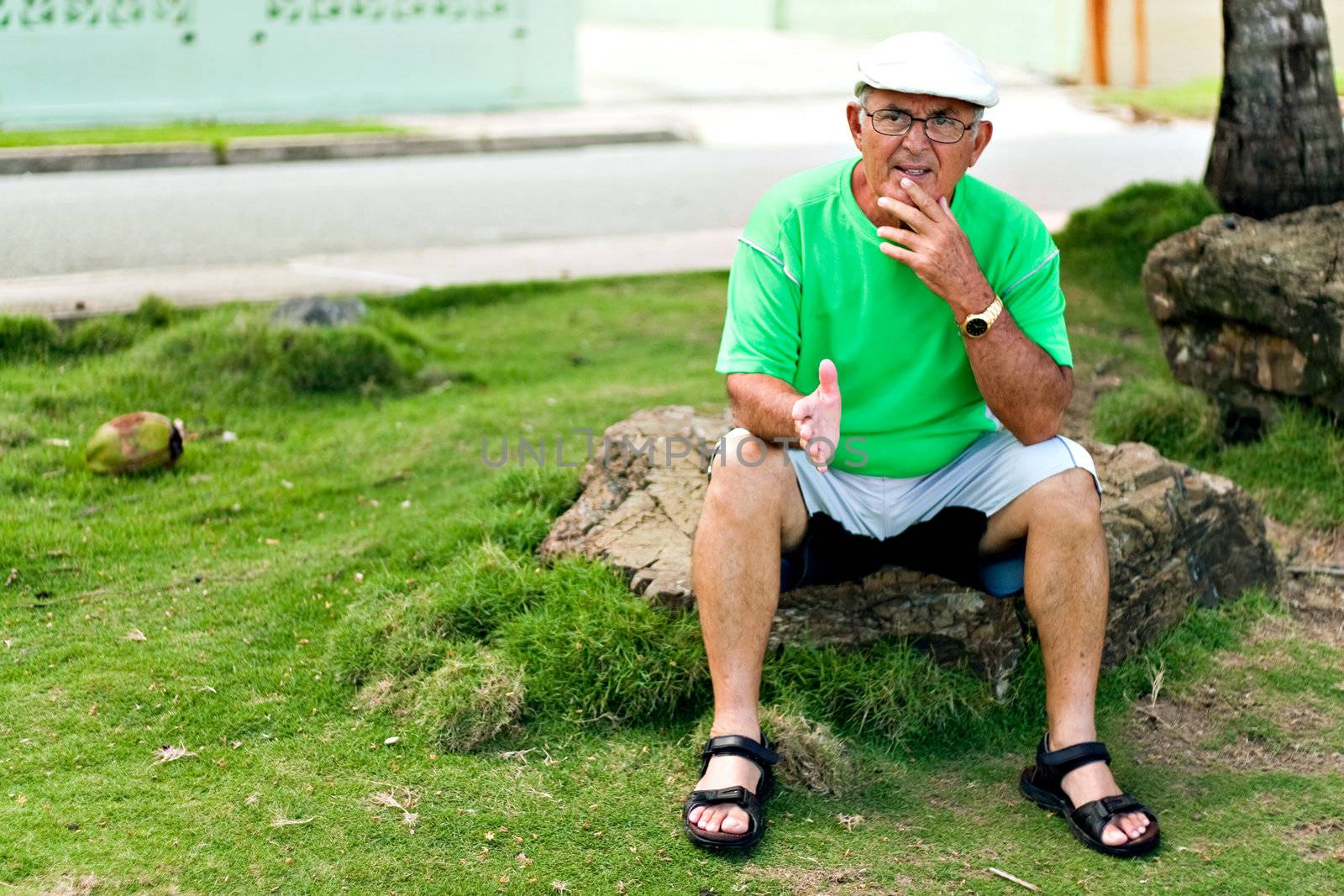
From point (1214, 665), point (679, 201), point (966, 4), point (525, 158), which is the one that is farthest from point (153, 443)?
point (966, 4)

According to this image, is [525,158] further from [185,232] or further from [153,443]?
[153,443]

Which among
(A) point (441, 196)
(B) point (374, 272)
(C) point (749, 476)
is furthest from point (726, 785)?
(A) point (441, 196)

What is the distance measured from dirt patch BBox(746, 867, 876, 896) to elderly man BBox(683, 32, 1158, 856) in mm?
93

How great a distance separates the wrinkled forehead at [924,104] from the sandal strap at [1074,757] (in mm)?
1387

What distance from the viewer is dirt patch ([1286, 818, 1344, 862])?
2.92 meters

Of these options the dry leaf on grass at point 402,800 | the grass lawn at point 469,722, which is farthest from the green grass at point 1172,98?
the dry leaf on grass at point 402,800

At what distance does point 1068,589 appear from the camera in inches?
123

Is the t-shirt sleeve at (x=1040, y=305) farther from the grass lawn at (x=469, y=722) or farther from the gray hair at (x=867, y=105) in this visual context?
the grass lawn at (x=469, y=722)

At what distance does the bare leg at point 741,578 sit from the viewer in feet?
10.1

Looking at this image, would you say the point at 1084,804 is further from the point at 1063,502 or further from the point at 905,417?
the point at 905,417

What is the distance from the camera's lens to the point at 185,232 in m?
8.56

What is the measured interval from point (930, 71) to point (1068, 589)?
1164 millimetres

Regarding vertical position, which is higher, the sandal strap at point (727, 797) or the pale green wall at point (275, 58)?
the pale green wall at point (275, 58)

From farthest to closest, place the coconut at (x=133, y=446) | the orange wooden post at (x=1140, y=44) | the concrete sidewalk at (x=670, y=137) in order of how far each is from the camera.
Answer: the orange wooden post at (x=1140, y=44) → the concrete sidewalk at (x=670, y=137) → the coconut at (x=133, y=446)
